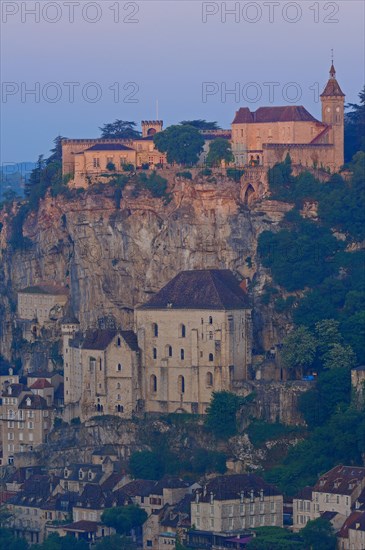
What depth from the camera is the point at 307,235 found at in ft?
446

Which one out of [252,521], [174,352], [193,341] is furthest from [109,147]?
[252,521]

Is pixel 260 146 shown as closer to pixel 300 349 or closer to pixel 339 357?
pixel 300 349

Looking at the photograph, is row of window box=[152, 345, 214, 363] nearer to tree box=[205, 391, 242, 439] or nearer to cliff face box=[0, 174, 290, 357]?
tree box=[205, 391, 242, 439]

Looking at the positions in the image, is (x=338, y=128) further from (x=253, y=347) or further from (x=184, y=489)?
(x=184, y=489)

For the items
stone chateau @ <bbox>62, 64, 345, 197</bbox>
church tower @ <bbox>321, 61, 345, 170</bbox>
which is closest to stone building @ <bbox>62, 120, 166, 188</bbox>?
stone chateau @ <bbox>62, 64, 345, 197</bbox>

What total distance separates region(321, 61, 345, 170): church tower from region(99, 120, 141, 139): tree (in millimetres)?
21081

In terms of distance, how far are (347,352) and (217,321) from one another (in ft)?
21.7

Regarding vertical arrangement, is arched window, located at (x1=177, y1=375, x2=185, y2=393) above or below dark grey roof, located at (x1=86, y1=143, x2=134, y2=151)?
below

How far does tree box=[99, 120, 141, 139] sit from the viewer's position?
16150 centimetres

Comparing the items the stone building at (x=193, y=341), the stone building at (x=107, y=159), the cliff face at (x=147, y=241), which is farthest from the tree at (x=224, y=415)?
the stone building at (x=107, y=159)

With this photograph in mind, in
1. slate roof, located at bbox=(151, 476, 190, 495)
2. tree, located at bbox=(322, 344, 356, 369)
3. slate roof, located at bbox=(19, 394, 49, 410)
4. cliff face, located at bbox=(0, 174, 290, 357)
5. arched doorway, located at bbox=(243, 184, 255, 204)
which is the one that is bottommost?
slate roof, located at bbox=(151, 476, 190, 495)

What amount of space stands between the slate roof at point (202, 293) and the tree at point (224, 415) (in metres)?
4.64

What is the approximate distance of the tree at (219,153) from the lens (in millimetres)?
141250

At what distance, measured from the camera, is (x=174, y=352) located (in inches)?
5182
